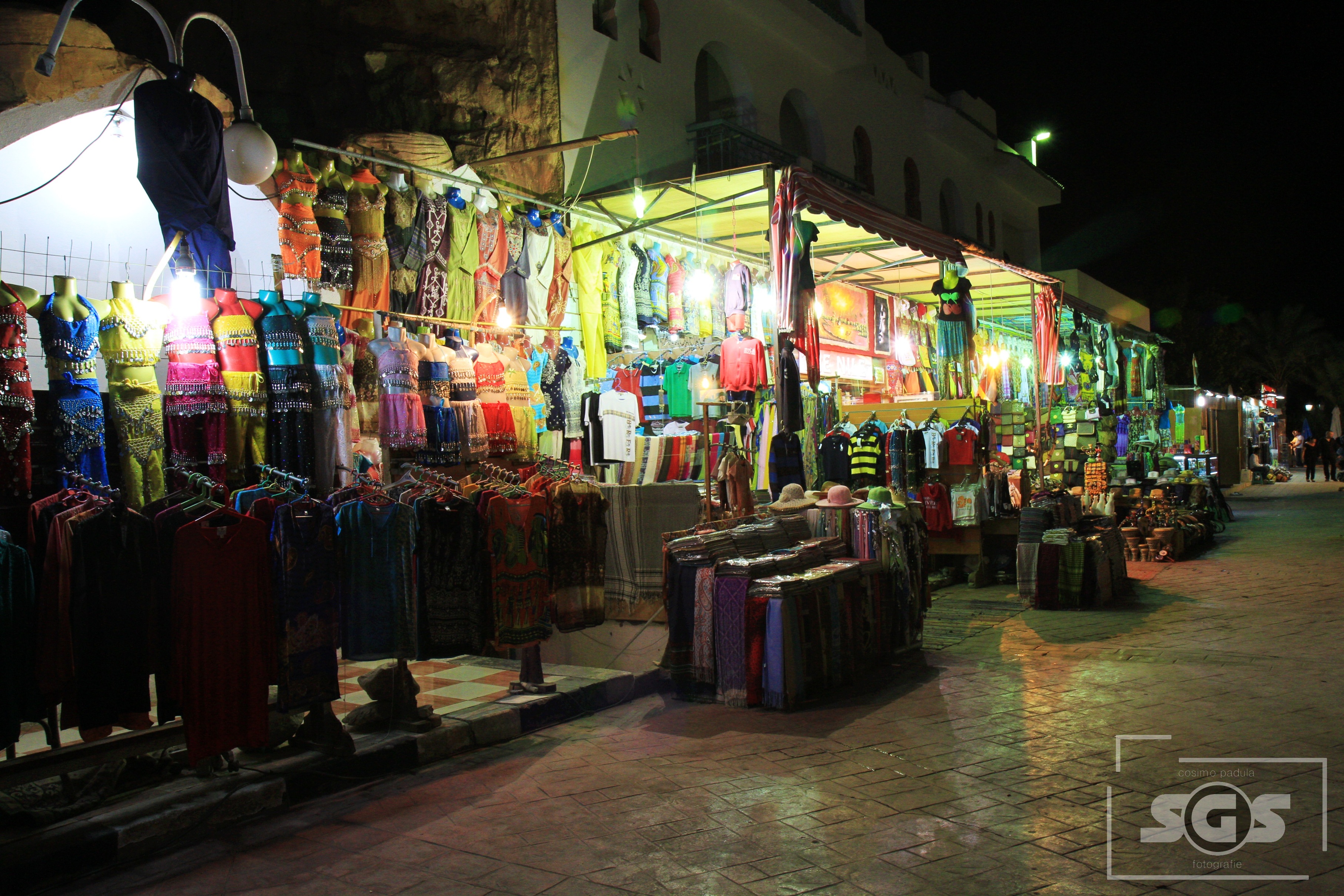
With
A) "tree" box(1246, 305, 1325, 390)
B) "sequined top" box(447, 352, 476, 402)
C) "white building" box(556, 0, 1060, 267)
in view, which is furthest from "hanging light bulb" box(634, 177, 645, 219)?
"tree" box(1246, 305, 1325, 390)

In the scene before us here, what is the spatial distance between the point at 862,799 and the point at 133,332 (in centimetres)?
452

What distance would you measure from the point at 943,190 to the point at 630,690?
1946 centimetres

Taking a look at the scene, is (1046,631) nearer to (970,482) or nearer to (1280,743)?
(970,482)

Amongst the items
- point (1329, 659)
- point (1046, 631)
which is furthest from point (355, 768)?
point (1329, 659)

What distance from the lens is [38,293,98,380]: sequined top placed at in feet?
15.5

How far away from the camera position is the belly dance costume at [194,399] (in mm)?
5145

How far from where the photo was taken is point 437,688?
6.91 metres

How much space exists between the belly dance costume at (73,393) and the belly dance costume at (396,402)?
81.3 inches

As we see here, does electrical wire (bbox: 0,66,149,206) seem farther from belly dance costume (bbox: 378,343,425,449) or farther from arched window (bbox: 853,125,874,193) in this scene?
arched window (bbox: 853,125,874,193)

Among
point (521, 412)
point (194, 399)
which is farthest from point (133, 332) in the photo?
point (521, 412)

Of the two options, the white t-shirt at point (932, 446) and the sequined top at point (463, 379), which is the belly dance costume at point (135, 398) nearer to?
the sequined top at point (463, 379)

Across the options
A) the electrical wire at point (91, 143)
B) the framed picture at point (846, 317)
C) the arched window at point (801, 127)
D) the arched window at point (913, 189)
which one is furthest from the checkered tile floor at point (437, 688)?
the arched window at point (913, 189)

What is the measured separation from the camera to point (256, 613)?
4.76 m

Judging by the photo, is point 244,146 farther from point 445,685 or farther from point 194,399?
point 445,685
